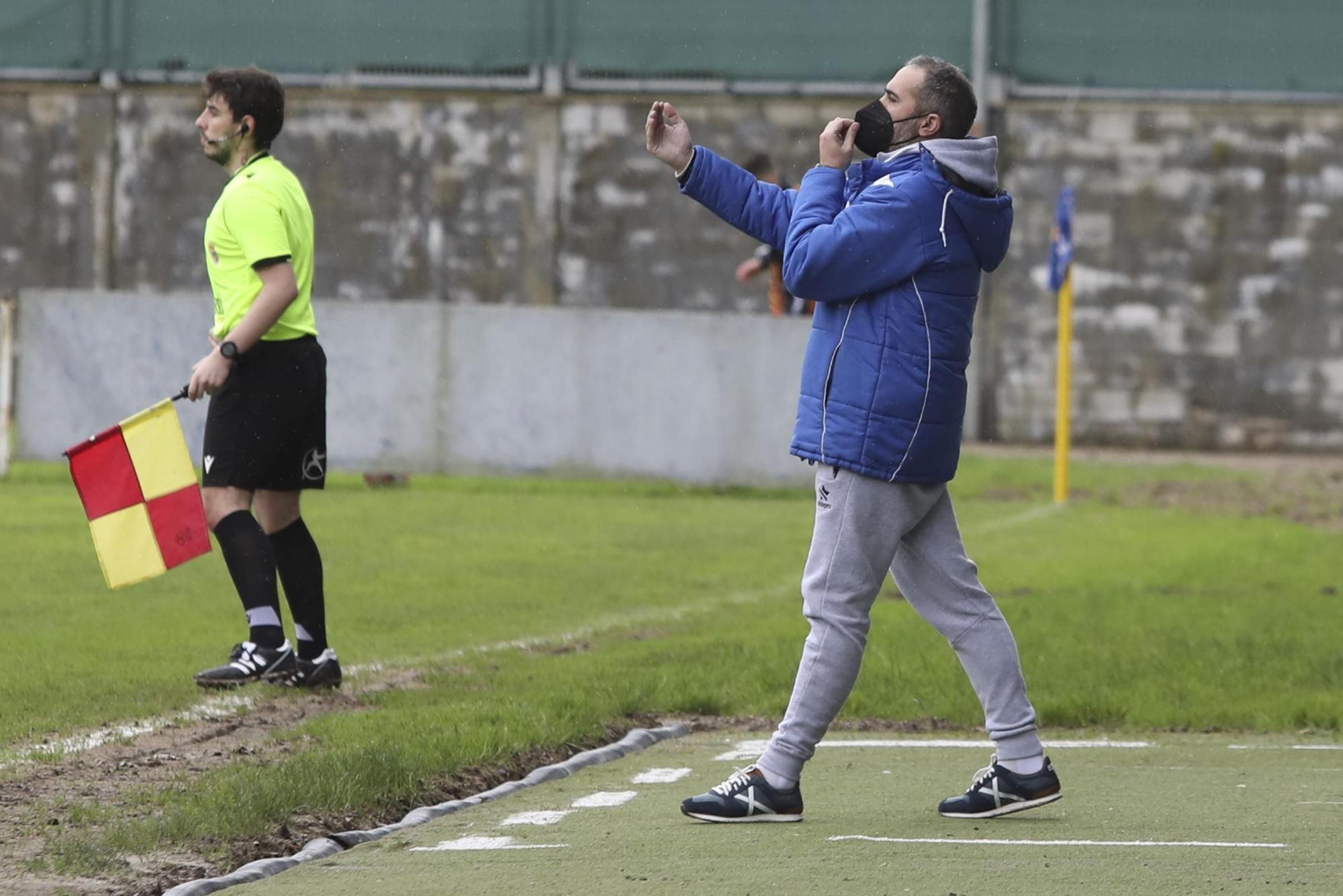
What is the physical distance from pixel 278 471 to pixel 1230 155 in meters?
20.0

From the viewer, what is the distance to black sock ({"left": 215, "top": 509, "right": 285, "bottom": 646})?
716cm

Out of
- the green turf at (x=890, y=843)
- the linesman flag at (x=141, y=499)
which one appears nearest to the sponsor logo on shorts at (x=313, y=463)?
the linesman flag at (x=141, y=499)

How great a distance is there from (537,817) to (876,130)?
182cm

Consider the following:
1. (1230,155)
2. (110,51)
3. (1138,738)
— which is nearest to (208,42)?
(110,51)

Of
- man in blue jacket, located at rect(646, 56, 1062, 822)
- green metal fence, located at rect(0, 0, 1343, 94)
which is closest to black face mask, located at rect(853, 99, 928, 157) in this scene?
man in blue jacket, located at rect(646, 56, 1062, 822)

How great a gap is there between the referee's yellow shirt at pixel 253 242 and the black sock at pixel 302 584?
70 cm

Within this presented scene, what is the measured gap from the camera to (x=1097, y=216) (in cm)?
2544

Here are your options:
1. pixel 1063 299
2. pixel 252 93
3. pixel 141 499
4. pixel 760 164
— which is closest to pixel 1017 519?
pixel 1063 299

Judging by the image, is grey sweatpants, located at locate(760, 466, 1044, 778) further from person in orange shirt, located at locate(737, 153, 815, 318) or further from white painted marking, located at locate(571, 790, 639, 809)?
person in orange shirt, located at locate(737, 153, 815, 318)

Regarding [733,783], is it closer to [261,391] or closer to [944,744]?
[944,744]

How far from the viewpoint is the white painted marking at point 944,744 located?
671cm

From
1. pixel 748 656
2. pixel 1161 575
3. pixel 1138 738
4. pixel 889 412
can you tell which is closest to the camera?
pixel 889 412

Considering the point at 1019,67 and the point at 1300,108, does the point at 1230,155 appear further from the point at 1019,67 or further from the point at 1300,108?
the point at 1019,67

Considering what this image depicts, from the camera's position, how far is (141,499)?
7.05 m
